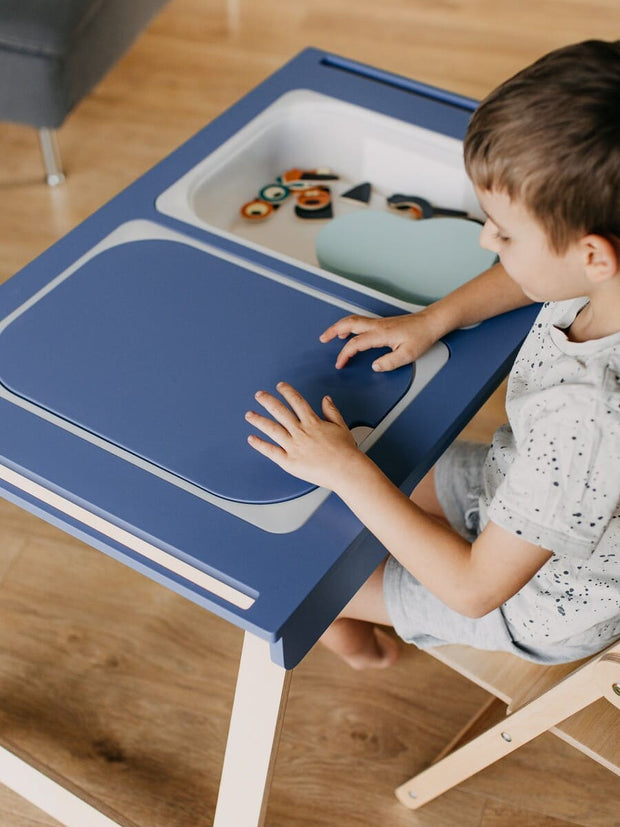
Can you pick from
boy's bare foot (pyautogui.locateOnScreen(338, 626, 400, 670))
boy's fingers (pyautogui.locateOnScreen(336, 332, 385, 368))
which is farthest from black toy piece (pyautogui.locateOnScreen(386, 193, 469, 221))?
boy's bare foot (pyautogui.locateOnScreen(338, 626, 400, 670))

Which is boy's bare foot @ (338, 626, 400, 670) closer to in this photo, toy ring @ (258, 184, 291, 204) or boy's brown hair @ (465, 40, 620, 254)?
toy ring @ (258, 184, 291, 204)

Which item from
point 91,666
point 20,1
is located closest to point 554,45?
point 20,1

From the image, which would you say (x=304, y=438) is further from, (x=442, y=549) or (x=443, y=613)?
(x=443, y=613)

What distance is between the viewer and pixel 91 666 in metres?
1.44

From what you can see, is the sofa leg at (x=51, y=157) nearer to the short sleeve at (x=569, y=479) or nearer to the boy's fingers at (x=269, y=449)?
the boy's fingers at (x=269, y=449)

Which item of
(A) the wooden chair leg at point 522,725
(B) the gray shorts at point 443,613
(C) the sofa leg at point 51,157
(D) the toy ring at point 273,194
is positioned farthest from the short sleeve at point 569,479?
(C) the sofa leg at point 51,157

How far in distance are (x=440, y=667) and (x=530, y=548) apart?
70 centimetres

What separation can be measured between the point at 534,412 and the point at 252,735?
0.41 meters

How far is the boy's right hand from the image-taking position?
994 millimetres

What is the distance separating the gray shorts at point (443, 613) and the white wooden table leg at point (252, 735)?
0.20m

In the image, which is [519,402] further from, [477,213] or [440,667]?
[440,667]

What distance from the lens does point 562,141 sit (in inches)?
29.0

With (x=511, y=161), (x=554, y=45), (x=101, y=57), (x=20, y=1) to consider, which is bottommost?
(x=554, y=45)

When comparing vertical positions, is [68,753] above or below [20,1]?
below
